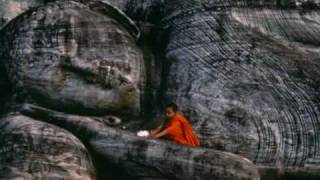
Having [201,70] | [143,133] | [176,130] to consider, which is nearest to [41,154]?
[143,133]

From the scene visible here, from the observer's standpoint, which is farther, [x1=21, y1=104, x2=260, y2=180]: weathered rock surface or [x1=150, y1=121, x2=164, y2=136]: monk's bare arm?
[x1=150, y1=121, x2=164, y2=136]: monk's bare arm

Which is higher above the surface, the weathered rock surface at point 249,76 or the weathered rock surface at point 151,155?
the weathered rock surface at point 249,76

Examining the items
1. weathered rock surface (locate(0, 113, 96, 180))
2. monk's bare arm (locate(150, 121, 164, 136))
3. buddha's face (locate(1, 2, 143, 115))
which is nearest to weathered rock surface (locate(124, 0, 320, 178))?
monk's bare arm (locate(150, 121, 164, 136))

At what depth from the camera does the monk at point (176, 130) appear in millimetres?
10492

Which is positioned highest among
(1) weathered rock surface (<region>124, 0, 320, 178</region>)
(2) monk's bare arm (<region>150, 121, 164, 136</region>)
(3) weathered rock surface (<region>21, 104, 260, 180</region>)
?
(1) weathered rock surface (<region>124, 0, 320, 178</region>)

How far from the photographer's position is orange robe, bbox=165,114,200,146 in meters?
10.5

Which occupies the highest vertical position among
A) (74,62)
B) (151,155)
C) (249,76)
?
(74,62)

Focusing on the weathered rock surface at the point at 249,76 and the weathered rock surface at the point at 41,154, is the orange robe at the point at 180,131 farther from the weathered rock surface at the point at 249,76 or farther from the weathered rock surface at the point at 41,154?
the weathered rock surface at the point at 41,154

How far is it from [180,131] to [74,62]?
1.44m

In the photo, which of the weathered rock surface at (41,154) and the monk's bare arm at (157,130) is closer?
the weathered rock surface at (41,154)

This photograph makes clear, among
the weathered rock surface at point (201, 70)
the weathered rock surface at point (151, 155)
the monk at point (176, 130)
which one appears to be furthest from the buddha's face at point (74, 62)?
the monk at point (176, 130)

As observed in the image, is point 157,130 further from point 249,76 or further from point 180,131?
point 249,76

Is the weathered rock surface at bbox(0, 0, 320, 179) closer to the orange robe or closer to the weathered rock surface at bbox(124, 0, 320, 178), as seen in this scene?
the weathered rock surface at bbox(124, 0, 320, 178)

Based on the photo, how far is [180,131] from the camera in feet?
34.6
